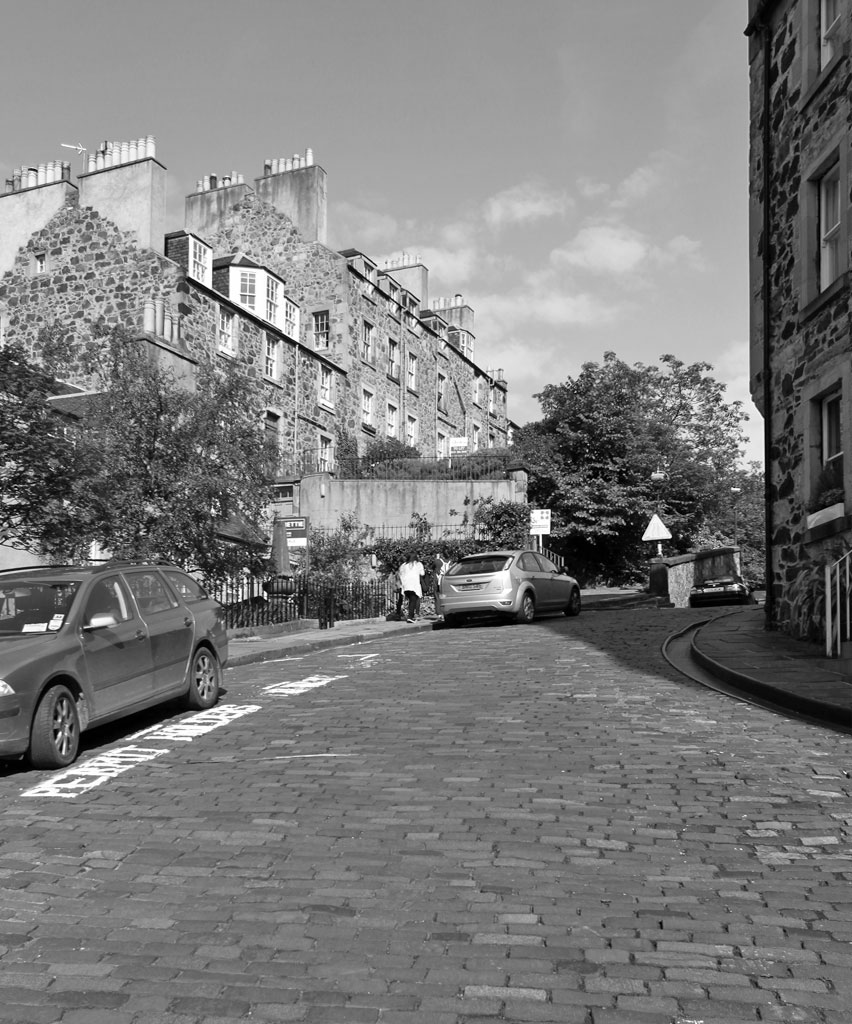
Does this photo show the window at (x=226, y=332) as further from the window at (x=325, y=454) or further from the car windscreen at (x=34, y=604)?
the car windscreen at (x=34, y=604)

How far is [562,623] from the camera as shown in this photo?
834 inches

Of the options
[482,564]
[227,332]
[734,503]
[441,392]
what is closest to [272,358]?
[227,332]

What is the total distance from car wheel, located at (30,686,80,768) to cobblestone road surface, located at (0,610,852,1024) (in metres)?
0.18

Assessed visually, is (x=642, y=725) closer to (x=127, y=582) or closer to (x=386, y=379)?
(x=127, y=582)

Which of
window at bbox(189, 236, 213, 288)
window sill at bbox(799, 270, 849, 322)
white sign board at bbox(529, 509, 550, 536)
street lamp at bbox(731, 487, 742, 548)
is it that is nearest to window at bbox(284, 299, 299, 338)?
window at bbox(189, 236, 213, 288)

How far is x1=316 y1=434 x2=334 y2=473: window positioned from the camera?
1396 inches

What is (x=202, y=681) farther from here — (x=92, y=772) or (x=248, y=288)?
(x=248, y=288)

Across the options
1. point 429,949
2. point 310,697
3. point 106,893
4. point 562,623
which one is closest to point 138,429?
point 310,697

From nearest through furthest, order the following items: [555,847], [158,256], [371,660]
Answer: [555,847]
[371,660]
[158,256]

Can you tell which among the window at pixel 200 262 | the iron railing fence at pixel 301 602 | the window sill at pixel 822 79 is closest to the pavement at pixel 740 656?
the iron railing fence at pixel 301 602

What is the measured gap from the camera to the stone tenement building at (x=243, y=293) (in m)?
29.1

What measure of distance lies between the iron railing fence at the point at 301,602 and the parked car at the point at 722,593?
34.3ft

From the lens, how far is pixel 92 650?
8.24m

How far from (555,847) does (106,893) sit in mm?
2298
